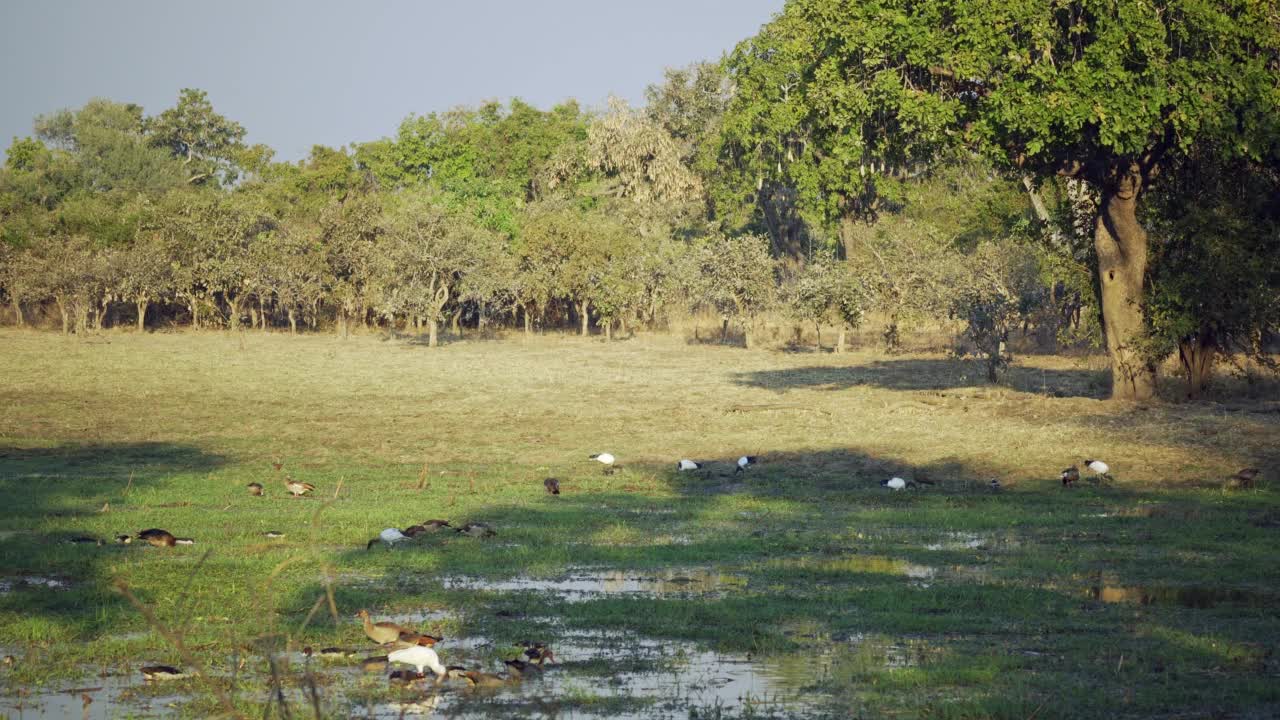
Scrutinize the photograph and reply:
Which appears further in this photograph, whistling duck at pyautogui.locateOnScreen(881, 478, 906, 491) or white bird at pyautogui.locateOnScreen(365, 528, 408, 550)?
whistling duck at pyautogui.locateOnScreen(881, 478, 906, 491)

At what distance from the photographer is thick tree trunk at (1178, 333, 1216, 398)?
30516mm

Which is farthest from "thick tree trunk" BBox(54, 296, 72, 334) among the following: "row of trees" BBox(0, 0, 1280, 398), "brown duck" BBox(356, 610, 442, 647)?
"brown duck" BBox(356, 610, 442, 647)

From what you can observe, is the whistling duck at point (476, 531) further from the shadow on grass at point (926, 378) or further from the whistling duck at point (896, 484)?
the shadow on grass at point (926, 378)

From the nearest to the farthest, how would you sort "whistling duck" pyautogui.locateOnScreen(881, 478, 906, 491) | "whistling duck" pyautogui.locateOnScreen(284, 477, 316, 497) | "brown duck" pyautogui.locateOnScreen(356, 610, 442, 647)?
"brown duck" pyautogui.locateOnScreen(356, 610, 442, 647), "whistling duck" pyautogui.locateOnScreen(284, 477, 316, 497), "whistling duck" pyautogui.locateOnScreen(881, 478, 906, 491)

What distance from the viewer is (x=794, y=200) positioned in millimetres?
84938

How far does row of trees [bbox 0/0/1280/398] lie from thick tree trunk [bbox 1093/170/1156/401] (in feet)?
0.19

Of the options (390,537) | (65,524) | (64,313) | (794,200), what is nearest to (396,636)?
(390,537)

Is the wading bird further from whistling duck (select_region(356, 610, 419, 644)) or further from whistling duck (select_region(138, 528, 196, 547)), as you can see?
whistling duck (select_region(138, 528, 196, 547))

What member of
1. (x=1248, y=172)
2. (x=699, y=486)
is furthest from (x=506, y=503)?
(x=1248, y=172)

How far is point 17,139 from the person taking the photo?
10650cm

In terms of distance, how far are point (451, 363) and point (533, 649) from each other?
4383cm

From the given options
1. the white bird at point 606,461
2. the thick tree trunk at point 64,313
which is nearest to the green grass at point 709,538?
the white bird at point 606,461

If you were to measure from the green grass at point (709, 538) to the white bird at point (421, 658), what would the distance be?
1.21ft

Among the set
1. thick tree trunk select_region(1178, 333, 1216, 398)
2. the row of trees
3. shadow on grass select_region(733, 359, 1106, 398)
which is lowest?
shadow on grass select_region(733, 359, 1106, 398)
